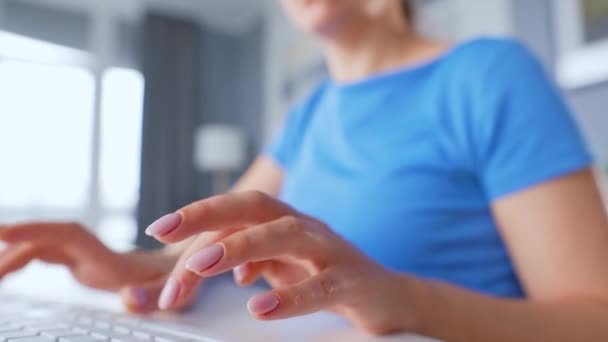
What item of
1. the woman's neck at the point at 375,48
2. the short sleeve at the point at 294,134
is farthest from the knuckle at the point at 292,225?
the short sleeve at the point at 294,134

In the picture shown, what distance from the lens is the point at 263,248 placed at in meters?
0.32

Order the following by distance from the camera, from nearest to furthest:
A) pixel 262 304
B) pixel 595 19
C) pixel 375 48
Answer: pixel 262 304
pixel 375 48
pixel 595 19

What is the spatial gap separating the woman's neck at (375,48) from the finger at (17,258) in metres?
0.52

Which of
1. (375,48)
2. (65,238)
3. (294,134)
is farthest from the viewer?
(294,134)

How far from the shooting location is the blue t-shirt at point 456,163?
52 centimetres

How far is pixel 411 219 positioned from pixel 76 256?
39cm

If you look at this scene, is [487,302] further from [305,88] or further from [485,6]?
[305,88]

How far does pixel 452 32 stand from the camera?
1.98 m

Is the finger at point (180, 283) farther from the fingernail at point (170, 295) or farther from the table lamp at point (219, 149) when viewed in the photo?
the table lamp at point (219, 149)

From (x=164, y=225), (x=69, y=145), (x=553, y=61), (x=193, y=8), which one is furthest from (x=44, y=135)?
(x=164, y=225)

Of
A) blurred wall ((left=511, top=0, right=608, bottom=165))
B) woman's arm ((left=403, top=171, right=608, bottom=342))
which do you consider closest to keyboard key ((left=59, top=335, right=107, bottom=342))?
woman's arm ((left=403, top=171, right=608, bottom=342))

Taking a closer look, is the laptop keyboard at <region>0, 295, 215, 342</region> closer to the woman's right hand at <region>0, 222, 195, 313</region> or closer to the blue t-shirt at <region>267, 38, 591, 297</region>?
the woman's right hand at <region>0, 222, 195, 313</region>

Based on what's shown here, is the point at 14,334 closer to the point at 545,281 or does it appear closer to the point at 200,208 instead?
the point at 200,208

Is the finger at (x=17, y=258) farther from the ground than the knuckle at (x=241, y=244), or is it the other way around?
the knuckle at (x=241, y=244)
